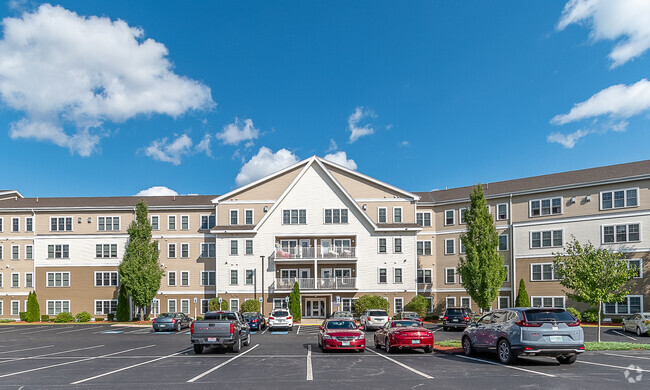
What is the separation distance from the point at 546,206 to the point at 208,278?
3121 centimetres

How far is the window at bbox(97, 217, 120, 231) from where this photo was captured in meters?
51.4

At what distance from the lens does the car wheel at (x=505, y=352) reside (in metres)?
16.2

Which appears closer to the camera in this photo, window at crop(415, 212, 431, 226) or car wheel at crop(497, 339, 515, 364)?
car wheel at crop(497, 339, 515, 364)

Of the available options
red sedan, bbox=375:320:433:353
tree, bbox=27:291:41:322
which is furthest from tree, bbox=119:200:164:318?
red sedan, bbox=375:320:433:353

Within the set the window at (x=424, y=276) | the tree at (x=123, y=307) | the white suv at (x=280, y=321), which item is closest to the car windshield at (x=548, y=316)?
the white suv at (x=280, y=321)

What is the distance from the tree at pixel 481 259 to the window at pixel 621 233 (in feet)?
26.3

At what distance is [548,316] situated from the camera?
15984mm

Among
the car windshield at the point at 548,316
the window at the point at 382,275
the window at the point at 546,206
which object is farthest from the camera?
the window at the point at 382,275

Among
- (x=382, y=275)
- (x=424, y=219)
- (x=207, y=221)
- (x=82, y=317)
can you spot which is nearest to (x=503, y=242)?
(x=424, y=219)

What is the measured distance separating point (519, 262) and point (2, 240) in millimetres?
48790

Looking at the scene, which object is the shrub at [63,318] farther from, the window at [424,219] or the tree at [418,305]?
the window at [424,219]

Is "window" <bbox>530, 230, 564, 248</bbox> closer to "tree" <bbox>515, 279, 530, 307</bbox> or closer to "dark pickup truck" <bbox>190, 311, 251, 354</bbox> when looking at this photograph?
"tree" <bbox>515, 279, 530, 307</bbox>

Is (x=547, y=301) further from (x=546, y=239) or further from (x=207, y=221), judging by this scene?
(x=207, y=221)

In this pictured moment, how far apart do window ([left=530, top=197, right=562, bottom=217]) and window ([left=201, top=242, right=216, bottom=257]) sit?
96.0 ft
